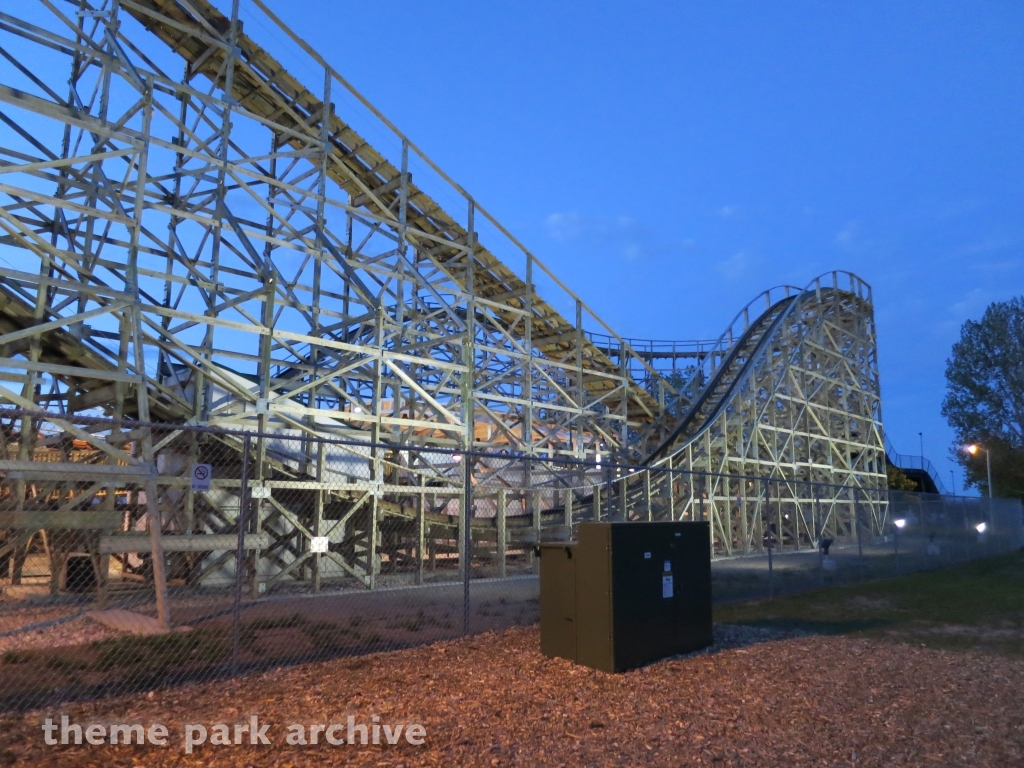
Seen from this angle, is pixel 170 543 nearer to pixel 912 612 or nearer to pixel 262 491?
pixel 262 491

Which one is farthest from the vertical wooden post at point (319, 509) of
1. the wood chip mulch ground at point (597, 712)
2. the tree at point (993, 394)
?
the tree at point (993, 394)

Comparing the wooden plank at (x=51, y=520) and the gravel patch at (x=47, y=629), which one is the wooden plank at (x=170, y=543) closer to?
the wooden plank at (x=51, y=520)

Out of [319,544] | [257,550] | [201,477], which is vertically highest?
[201,477]

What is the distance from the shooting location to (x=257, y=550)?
1072 centimetres

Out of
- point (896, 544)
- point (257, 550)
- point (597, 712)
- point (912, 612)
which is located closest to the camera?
point (597, 712)

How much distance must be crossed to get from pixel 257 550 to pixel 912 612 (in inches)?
397

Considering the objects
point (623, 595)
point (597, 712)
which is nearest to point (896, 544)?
point (623, 595)

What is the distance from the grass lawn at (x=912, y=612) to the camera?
9406 millimetres

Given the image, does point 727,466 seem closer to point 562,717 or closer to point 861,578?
point 861,578

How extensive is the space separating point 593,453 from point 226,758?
15.6 m

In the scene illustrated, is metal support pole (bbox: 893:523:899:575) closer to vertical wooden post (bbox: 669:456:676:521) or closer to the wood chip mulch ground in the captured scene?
vertical wooden post (bbox: 669:456:676:521)

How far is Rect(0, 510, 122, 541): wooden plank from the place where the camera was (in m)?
8.61

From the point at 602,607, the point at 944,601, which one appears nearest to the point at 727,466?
the point at 944,601

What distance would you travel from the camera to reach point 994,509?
26.2 meters
